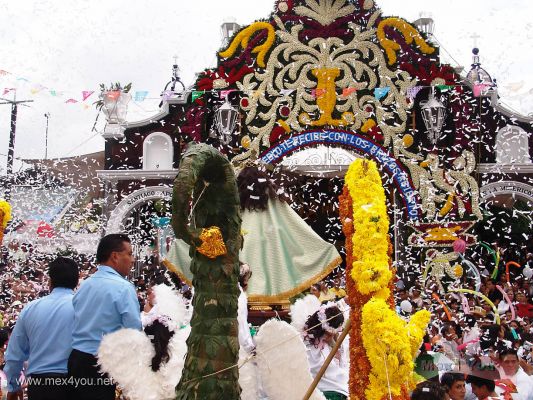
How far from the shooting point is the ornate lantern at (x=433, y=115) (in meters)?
14.9

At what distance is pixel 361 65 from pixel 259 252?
26.4 ft

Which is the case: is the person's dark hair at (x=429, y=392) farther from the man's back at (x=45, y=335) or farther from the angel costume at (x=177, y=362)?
the man's back at (x=45, y=335)

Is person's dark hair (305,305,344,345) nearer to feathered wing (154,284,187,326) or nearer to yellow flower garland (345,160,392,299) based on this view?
feathered wing (154,284,187,326)

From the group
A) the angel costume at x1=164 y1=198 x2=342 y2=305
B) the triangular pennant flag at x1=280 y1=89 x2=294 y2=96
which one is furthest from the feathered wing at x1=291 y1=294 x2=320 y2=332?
the triangular pennant flag at x1=280 y1=89 x2=294 y2=96

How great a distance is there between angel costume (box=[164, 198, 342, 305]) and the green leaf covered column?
14.2 ft

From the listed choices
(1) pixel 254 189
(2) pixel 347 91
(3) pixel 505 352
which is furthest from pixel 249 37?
(3) pixel 505 352

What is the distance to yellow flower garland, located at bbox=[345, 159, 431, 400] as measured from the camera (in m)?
3.95

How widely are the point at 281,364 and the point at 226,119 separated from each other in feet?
35.3

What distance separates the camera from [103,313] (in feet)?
14.3

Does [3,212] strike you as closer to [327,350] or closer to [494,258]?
[327,350]

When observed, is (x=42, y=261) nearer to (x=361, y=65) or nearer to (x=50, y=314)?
(x=361, y=65)

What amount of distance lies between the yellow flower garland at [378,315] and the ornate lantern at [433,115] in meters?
11.0

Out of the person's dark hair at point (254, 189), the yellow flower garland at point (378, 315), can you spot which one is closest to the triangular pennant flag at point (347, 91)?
the person's dark hair at point (254, 189)

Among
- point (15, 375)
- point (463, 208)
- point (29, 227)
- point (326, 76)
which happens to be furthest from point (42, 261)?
point (15, 375)
